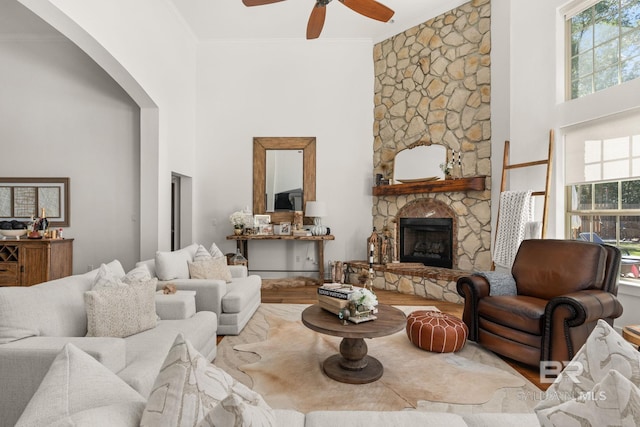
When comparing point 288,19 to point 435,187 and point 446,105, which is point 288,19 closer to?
point 446,105

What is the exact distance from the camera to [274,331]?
334cm

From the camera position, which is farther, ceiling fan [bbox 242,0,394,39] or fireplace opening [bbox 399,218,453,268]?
fireplace opening [bbox 399,218,453,268]

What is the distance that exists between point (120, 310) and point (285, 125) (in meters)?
4.54

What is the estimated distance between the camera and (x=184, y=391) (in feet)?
2.76

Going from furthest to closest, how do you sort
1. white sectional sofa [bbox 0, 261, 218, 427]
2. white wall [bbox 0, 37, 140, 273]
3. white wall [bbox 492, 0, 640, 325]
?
white wall [bbox 0, 37, 140, 273]
white wall [bbox 492, 0, 640, 325]
white sectional sofa [bbox 0, 261, 218, 427]

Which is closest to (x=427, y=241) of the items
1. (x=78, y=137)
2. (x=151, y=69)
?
(x=151, y=69)

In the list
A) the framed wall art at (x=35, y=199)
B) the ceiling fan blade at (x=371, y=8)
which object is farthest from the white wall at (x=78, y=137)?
the ceiling fan blade at (x=371, y=8)

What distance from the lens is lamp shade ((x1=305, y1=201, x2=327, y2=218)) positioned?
5.59m

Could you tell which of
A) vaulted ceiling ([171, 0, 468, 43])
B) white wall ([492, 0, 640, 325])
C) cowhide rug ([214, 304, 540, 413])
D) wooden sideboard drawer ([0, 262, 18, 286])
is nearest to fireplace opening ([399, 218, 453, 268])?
white wall ([492, 0, 640, 325])

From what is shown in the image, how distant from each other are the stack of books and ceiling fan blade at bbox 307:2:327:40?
2.64 m

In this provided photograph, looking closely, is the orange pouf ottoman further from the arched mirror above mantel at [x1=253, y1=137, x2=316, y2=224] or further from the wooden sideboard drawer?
the wooden sideboard drawer

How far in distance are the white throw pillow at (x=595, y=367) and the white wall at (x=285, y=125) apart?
193 inches

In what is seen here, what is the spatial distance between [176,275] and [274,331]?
1137mm

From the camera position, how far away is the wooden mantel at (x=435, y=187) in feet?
15.3
